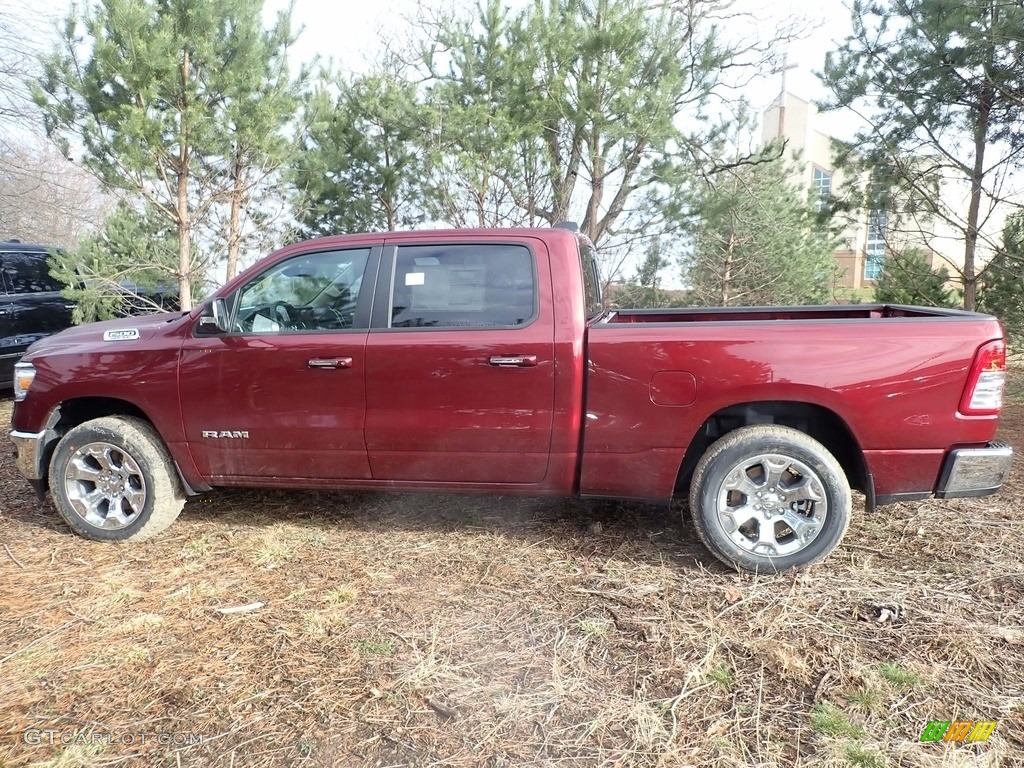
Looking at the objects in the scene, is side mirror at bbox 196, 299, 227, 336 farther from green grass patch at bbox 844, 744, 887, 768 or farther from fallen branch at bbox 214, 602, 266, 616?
green grass patch at bbox 844, 744, 887, 768

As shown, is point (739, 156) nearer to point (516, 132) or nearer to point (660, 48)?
point (660, 48)

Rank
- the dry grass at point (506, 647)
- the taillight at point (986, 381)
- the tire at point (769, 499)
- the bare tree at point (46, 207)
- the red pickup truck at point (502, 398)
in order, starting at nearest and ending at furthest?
the dry grass at point (506, 647) < the taillight at point (986, 381) < the red pickup truck at point (502, 398) < the tire at point (769, 499) < the bare tree at point (46, 207)

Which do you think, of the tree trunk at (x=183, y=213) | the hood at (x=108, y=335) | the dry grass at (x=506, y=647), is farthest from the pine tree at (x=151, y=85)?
the dry grass at (x=506, y=647)

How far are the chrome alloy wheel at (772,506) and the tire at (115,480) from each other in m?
3.04

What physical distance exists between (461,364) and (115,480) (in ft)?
7.10

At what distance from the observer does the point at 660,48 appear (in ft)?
27.8

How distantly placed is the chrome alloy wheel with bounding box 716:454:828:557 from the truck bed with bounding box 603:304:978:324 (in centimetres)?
87

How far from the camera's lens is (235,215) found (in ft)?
28.5

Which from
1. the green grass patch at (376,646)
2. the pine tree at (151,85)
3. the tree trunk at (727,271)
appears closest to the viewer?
the green grass patch at (376,646)

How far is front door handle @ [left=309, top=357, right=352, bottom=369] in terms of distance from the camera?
10.9 ft

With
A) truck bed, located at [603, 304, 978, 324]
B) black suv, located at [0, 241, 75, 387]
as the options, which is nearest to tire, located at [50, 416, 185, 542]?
truck bed, located at [603, 304, 978, 324]

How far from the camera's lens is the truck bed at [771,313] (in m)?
3.75

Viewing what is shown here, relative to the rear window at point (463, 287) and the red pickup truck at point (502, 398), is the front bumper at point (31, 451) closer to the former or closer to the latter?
the red pickup truck at point (502, 398)

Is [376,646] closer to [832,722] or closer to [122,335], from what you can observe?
[832,722]
